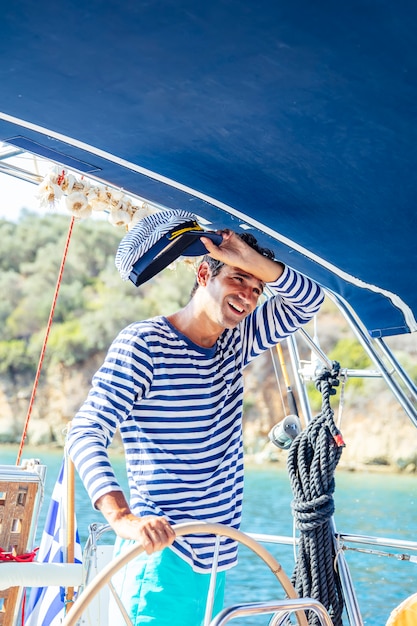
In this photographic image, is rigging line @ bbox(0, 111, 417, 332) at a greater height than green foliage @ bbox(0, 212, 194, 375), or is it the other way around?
green foliage @ bbox(0, 212, 194, 375)

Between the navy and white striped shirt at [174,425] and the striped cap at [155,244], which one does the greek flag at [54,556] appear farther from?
the striped cap at [155,244]

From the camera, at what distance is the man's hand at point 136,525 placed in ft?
4.05

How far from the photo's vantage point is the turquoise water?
27.2 ft

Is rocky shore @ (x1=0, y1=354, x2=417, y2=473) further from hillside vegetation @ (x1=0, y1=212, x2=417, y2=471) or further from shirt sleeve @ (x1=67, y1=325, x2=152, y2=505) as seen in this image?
shirt sleeve @ (x1=67, y1=325, x2=152, y2=505)

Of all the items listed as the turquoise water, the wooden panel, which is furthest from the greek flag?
the turquoise water

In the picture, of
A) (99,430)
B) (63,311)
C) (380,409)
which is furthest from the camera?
(63,311)

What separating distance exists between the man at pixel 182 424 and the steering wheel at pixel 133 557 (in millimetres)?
155

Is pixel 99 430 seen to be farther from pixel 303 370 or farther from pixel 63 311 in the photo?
pixel 63 311

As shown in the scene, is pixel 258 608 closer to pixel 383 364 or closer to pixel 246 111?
pixel 246 111

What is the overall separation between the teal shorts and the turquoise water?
516cm

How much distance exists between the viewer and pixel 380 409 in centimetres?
2450

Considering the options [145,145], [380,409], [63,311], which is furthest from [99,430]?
[63,311]

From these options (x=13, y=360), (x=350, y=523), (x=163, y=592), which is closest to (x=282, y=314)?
(x=163, y=592)

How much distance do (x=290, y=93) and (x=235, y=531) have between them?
0.70 metres
